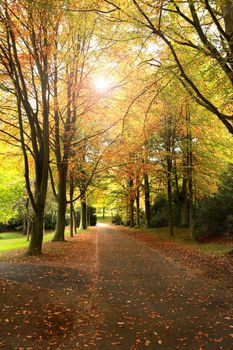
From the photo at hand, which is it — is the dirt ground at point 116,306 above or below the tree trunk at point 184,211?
below

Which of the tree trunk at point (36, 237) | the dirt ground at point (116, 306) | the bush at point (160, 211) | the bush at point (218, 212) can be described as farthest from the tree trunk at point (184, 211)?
the tree trunk at point (36, 237)

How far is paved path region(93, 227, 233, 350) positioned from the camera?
5.11m

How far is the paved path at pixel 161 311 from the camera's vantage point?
511cm

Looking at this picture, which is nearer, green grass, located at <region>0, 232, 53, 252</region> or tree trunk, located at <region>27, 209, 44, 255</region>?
tree trunk, located at <region>27, 209, 44, 255</region>

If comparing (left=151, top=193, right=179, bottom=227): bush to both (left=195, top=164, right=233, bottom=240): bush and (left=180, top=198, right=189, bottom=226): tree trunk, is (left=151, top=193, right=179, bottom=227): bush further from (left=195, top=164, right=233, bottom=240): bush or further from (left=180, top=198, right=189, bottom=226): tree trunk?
(left=195, top=164, right=233, bottom=240): bush

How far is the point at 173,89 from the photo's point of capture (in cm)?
1227

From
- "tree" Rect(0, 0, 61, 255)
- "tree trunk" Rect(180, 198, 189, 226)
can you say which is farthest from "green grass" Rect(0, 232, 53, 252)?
"tree trunk" Rect(180, 198, 189, 226)

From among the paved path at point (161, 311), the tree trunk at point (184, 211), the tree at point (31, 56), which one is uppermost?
the tree at point (31, 56)

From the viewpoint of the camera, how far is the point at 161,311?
6516mm

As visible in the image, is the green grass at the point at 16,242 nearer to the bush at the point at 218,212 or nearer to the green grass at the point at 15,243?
the green grass at the point at 15,243

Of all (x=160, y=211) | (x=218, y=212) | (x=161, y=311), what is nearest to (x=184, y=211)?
(x=160, y=211)

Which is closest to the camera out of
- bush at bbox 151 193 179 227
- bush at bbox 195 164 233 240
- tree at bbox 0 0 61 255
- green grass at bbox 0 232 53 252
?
tree at bbox 0 0 61 255

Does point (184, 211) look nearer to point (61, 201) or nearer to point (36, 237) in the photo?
point (61, 201)

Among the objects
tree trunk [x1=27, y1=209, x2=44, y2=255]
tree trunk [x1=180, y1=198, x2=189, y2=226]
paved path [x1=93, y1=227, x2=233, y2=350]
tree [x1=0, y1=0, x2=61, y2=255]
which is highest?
tree [x1=0, y1=0, x2=61, y2=255]
